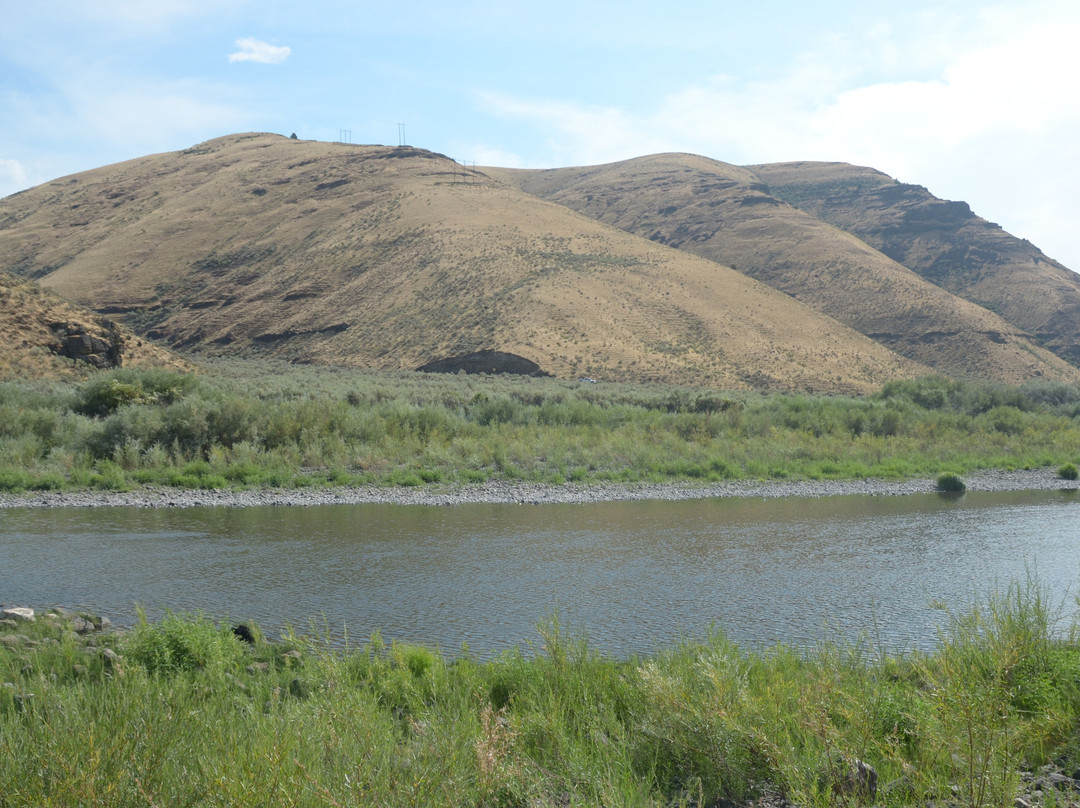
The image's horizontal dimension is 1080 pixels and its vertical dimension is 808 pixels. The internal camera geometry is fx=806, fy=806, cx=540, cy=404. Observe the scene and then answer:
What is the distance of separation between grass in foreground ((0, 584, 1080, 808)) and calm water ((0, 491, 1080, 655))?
3.86ft

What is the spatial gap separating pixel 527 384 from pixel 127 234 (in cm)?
6171

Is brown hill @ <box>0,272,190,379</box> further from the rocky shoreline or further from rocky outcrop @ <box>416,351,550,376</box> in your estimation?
rocky outcrop @ <box>416,351,550,376</box>

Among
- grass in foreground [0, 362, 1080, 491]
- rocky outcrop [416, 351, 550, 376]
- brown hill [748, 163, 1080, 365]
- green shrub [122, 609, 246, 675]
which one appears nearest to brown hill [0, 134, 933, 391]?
rocky outcrop [416, 351, 550, 376]

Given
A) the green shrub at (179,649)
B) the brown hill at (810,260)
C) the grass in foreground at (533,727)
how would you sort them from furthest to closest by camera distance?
the brown hill at (810,260) < the green shrub at (179,649) < the grass in foreground at (533,727)

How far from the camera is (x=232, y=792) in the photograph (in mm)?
3477

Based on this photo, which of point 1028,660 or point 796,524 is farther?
point 796,524

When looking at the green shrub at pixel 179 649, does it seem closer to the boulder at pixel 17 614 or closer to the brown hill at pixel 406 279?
the boulder at pixel 17 614

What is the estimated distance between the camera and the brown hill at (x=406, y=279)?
5347 centimetres

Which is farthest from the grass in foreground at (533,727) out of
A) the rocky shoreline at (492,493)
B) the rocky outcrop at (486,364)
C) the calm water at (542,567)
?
the rocky outcrop at (486,364)

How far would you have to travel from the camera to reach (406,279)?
62625 millimetres

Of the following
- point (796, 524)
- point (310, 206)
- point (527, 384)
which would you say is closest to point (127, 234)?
point (310, 206)

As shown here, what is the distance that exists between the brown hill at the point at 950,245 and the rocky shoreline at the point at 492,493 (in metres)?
66.3

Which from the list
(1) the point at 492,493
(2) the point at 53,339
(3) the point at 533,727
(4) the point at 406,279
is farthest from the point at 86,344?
(3) the point at 533,727

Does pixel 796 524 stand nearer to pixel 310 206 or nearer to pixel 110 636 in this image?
pixel 110 636
